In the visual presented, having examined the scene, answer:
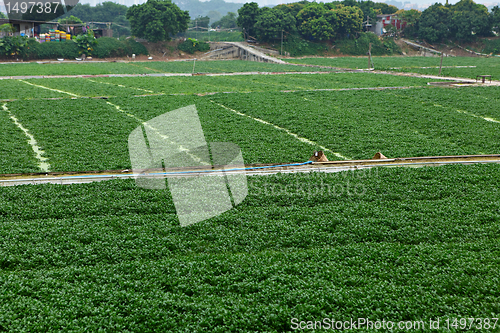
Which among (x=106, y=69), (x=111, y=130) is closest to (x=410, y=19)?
(x=106, y=69)

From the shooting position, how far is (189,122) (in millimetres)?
20172

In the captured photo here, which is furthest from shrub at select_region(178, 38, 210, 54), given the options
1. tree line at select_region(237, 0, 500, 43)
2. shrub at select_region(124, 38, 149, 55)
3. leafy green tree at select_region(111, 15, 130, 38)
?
leafy green tree at select_region(111, 15, 130, 38)

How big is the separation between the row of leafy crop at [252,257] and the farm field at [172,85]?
1951cm

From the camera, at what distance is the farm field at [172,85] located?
2892 cm

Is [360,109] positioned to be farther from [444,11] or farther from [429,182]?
[444,11]

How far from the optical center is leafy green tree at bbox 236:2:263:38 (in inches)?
3455

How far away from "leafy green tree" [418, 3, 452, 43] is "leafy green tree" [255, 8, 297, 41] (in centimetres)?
3552

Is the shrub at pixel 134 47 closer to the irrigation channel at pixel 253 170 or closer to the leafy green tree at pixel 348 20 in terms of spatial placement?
the leafy green tree at pixel 348 20

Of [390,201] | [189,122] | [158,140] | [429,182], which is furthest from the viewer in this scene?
[189,122]

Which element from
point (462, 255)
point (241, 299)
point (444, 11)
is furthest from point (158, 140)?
point (444, 11)

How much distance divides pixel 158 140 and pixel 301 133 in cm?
616

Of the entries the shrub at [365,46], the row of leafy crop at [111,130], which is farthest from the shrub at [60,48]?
the row of leafy crop at [111,130]

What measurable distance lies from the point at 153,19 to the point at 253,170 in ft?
249

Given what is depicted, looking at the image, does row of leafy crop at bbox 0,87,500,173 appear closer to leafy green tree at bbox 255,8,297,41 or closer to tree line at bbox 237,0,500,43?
leafy green tree at bbox 255,8,297,41
